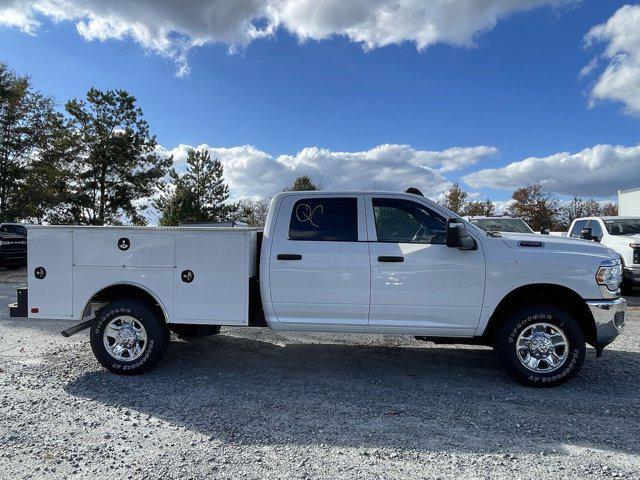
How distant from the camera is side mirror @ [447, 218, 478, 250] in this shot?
4.59m

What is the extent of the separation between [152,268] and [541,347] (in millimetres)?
4336

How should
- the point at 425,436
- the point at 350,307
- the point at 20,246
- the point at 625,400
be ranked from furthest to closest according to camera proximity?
the point at 20,246 → the point at 350,307 → the point at 625,400 → the point at 425,436

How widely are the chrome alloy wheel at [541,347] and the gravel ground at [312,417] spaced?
291mm

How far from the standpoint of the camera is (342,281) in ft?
16.0

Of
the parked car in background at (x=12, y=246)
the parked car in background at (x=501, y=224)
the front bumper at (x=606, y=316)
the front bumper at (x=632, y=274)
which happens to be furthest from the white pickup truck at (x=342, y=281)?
the parked car in background at (x=12, y=246)

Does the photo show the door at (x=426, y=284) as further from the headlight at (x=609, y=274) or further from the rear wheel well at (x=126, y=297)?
the rear wheel well at (x=126, y=297)

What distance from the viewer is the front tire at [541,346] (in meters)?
4.70

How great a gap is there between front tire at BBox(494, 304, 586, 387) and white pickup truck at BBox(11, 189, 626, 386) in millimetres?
11

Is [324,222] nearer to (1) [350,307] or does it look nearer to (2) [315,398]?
(1) [350,307]

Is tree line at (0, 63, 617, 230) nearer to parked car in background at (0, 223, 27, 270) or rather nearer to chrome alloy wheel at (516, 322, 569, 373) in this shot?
parked car in background at (0, 223, 27, 270)

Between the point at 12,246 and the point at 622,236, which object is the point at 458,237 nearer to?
the point at 622,236

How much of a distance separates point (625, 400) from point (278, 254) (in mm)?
3810

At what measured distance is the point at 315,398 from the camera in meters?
4.46

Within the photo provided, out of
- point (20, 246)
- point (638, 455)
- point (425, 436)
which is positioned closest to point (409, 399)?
point (425, 436)
